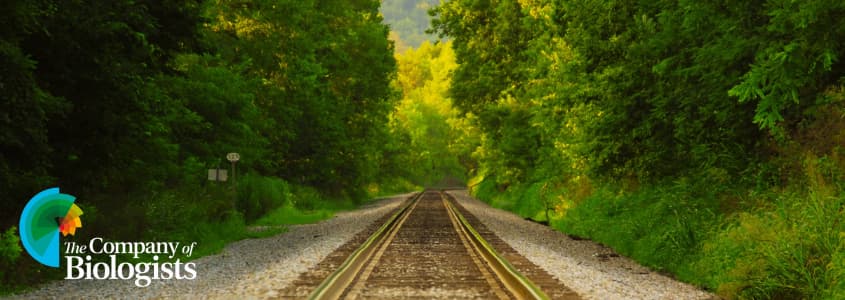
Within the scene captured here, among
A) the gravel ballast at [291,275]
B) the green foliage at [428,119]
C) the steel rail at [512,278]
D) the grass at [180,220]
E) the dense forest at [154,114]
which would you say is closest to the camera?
the steel rail at [512,278]

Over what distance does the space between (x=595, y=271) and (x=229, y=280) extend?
607cm

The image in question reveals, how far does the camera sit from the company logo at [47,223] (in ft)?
34.2

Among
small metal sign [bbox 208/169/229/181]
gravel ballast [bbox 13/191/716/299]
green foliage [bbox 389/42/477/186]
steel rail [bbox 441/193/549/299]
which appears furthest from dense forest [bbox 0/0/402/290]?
green foliage [bbox 389/42/477/186]

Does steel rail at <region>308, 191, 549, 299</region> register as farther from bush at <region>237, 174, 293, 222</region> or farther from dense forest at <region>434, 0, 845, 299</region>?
bush at <region>237, 174, 293, 222</region>

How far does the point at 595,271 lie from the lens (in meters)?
11.9

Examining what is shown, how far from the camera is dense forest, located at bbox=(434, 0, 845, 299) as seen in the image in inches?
369

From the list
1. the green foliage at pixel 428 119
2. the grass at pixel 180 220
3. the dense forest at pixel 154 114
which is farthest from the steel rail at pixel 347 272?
the green foliage at pixel 428 119

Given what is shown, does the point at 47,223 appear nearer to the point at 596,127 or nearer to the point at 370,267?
the point at 370,267

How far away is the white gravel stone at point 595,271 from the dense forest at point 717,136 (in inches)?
19.5

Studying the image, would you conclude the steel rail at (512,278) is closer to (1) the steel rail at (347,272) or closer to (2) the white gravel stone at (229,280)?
(1) the steel rail at (347,272)

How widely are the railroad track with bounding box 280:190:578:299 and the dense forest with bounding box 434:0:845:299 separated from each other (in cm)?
286

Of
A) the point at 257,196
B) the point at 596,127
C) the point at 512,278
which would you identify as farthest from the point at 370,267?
the point at 257,196

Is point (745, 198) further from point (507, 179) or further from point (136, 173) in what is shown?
point (507, 179)

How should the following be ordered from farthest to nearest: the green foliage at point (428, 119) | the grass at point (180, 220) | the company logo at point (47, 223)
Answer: the green foliage at point (428, 119) → the company logo at point (47, 223) → the grass at point (180, 220)
